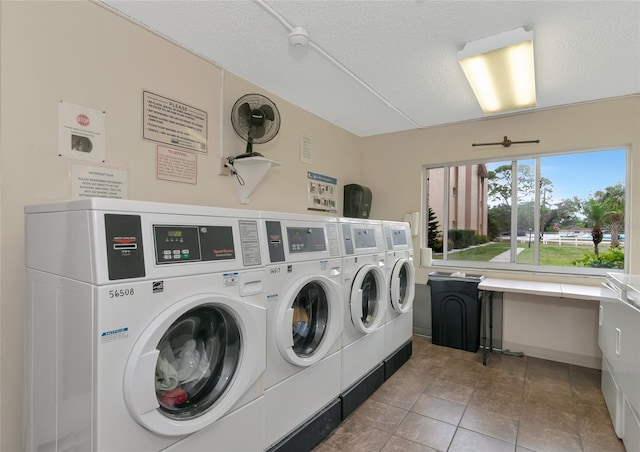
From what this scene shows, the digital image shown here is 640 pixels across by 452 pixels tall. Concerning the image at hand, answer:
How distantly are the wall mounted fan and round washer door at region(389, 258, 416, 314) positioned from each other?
1.62 metres

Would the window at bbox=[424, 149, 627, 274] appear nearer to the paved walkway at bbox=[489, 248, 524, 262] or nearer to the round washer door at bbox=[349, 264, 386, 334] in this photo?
the paved walkway at bbox=[489, 248, 524, 262]

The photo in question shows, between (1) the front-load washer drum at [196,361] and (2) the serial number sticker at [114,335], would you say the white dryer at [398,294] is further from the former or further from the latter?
(2) the serial number sticker at [114,335]

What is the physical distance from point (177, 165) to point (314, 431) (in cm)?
197

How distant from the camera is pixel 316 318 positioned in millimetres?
2201

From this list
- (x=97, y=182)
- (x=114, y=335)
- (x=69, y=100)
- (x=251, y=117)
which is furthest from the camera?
(x=251, y=117)

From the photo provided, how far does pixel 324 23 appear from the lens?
1995 millimetres

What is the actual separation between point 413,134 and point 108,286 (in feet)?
12.6

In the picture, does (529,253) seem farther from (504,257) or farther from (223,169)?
(223,169)

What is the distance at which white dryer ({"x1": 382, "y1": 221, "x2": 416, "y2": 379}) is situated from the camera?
3.00 metres

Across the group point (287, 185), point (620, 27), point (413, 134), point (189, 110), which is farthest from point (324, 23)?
point (413, 134)

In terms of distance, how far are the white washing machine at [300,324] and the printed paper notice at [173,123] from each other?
3.38ft

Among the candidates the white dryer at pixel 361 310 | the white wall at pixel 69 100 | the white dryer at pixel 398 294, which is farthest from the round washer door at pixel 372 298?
the white wall at pixel 69 100

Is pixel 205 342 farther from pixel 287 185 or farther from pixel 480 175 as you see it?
pixel 480 175

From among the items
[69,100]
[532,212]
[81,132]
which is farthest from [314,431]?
[532,212]
